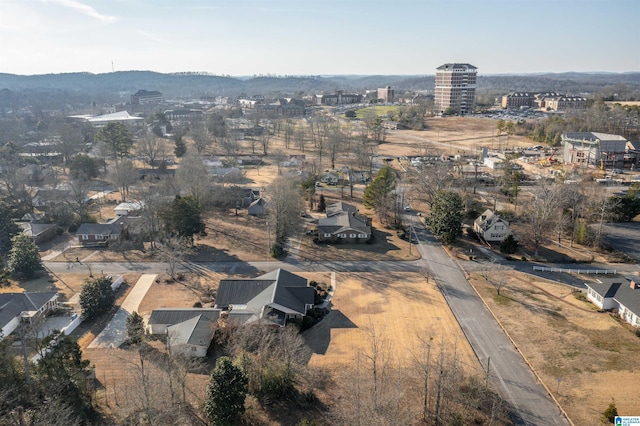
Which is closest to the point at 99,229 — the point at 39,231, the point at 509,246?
the point at 39,231

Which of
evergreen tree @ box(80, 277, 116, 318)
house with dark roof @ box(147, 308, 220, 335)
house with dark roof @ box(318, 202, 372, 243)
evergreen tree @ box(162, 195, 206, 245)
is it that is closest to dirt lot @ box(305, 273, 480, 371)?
house with dark roof @ box(147, 308, 220, 335)

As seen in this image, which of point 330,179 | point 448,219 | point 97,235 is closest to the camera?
point 448,219

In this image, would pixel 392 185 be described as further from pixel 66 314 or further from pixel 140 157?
pixel 140 157

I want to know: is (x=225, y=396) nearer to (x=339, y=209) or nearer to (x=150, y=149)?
(x=339, y=209)

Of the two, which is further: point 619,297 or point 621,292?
point 621,292

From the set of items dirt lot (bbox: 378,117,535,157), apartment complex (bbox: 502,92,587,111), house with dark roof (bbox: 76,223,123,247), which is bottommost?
house with dark roof (bbox: 76,223,123,247)

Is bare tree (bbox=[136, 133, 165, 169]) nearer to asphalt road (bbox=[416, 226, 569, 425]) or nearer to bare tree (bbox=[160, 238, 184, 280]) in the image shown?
bare tree (bbox=[160, 238, 184, 280])

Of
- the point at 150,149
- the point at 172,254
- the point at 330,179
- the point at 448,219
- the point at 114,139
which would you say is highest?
the point at 114,139

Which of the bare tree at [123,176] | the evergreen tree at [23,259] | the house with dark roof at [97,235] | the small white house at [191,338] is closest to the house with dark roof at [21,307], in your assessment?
the evergreen tree at [23,259]
